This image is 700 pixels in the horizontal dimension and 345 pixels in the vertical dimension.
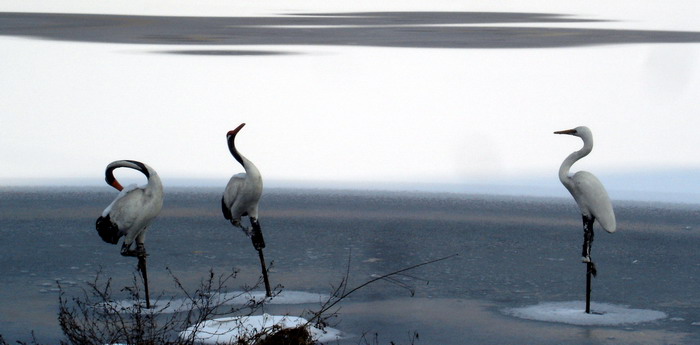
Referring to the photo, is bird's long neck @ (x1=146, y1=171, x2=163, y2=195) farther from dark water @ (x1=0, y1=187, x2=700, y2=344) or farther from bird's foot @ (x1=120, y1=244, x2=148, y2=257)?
dark water @ (x1=0, y1=187, x2=700, y2=344)

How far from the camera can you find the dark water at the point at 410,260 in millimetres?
8031

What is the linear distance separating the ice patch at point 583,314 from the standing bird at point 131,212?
10.2 ft

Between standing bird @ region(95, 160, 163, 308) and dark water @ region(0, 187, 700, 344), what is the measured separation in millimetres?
716

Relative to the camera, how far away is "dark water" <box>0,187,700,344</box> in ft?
26.3

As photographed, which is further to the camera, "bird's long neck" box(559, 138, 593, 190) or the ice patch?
"bird's long neck" box(559, 138, 593, 190)

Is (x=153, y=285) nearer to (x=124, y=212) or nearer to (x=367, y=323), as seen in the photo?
(x=124, y=212)

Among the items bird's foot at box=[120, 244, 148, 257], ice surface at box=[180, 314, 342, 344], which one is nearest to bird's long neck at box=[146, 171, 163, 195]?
bird's foot at box=[120, 244, 148, 257]

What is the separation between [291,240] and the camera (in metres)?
12.4

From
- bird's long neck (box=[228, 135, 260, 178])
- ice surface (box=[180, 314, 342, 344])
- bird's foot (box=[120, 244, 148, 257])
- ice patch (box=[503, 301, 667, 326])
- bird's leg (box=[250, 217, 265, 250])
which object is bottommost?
ice surface (box=[180, 314, 342, 344])

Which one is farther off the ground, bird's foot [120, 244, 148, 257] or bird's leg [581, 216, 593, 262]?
bird's leg [581, 216, 593, 262]

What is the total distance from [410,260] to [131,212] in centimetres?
349

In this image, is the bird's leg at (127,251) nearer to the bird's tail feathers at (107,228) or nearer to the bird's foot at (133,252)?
the bird's foot at (133,252)

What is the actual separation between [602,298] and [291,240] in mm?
4333

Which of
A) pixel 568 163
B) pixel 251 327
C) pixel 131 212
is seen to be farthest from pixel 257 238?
→ pixel 568 163
